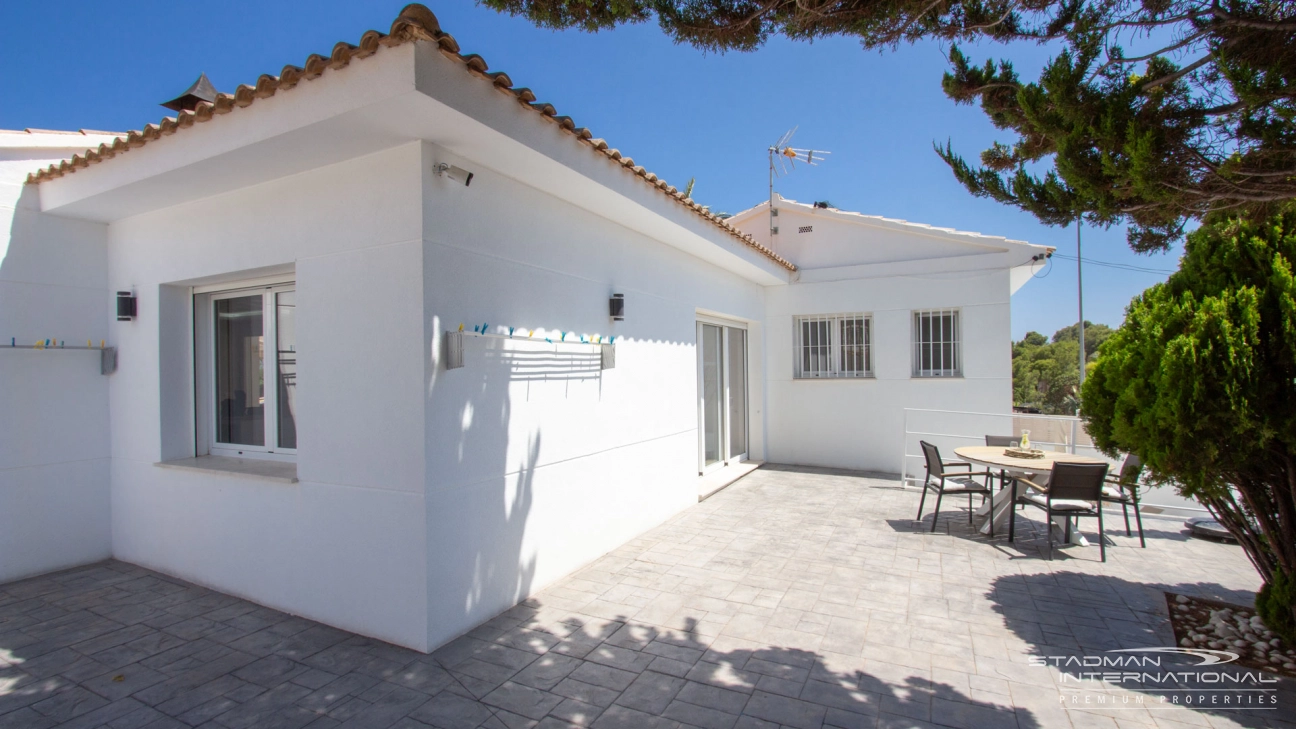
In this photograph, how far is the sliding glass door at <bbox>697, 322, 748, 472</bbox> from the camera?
8741mm

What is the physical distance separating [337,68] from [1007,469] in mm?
7046

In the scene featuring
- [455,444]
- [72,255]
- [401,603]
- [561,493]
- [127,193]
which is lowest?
[401,603]

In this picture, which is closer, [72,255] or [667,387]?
[72,255]

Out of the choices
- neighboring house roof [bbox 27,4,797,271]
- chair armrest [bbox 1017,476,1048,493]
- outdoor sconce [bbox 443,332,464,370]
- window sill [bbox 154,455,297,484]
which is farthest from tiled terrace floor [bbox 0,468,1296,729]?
neighboring house roof [bbox 27,4,797,271]

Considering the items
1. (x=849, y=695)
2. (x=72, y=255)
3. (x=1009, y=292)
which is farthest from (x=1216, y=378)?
(x=72, y=255)

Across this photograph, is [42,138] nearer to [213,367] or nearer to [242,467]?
[213,367]

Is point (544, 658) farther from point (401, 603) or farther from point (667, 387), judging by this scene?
point (667, 387)

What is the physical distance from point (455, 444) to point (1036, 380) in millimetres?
58814

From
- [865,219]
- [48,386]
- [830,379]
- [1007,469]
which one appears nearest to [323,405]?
[48,386]

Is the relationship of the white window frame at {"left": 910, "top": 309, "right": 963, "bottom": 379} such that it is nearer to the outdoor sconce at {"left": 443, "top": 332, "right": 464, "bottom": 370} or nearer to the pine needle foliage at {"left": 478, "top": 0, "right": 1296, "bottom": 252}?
the pine needle foliage at {"left": 478, "top": 0, "right": 1296, "bottom": 252}

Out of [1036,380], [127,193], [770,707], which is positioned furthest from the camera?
[1036,380]

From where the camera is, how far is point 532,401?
15.7 feet

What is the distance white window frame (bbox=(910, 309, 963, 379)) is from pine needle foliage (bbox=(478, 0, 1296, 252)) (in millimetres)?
6137

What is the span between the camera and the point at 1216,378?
3301 millimetres
